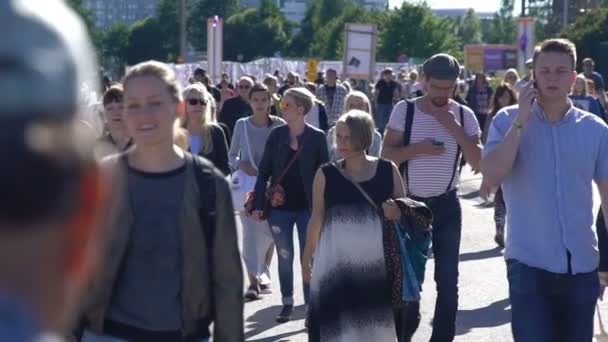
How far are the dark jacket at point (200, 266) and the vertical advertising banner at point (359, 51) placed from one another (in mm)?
23952

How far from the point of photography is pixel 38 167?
2.75 ft

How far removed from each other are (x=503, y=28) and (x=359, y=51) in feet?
403

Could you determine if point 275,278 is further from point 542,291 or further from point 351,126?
point 542,291

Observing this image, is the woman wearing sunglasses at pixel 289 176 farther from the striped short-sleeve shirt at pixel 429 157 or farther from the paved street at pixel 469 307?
the striped short-sleeve shirt at pixel 429 157

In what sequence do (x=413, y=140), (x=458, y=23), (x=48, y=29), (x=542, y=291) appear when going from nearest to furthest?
(x=48, y=29) < (x=542, y=291) < (x=413, y=140) < (x=458, y=23)

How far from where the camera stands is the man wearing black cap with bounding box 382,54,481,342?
738cm

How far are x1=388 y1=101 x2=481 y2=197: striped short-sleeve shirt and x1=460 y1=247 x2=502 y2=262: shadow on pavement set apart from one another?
5.06 metres

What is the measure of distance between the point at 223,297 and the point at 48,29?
3.31 metres

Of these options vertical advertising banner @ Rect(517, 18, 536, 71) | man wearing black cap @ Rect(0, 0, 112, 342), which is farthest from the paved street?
vertical advertising banner @ Rect(517, 18, 536, 71)

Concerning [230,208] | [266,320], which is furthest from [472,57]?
[230,208]

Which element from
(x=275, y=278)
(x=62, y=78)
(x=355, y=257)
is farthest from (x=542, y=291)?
(x=275, y=278)

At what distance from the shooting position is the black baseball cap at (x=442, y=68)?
292 inches

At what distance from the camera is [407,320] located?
6914mm

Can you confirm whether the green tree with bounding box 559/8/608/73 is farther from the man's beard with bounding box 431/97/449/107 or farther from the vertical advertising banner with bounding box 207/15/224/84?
the man's beard with bounding box 431/97/449/107
